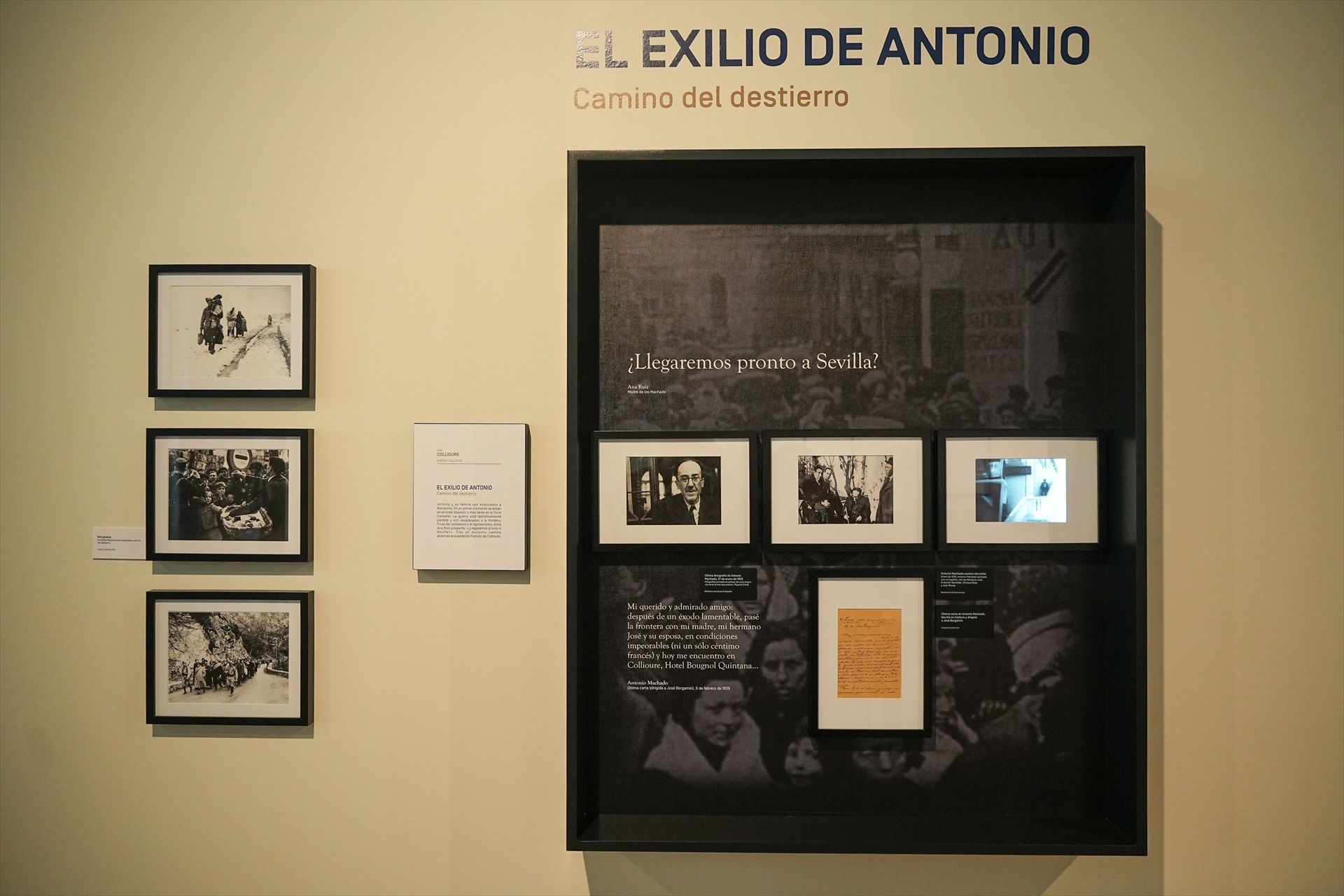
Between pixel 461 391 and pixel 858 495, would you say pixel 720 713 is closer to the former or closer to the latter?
pixel 858 495

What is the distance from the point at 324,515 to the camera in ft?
6.31

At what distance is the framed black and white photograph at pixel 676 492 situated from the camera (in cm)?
182

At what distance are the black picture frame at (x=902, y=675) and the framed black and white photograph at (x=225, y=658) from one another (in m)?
1.16

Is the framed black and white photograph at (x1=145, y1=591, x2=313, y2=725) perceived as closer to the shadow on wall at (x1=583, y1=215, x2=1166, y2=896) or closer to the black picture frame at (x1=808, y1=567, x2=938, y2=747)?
the shadow on wall at (x1=583, y1=215, x2=1166, y2=896)

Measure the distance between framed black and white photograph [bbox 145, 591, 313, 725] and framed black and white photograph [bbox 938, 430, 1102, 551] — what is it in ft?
4.94

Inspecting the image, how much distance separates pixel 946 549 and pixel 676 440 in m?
0.64

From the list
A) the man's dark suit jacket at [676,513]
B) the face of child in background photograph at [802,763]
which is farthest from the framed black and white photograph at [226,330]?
the face of child in background photograph at [802,763]

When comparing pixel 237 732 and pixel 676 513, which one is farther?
pixel 237 732

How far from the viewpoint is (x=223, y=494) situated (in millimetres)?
1908

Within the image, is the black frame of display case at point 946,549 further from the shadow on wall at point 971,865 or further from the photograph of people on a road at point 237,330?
the photograph of people on a road at point 237,330

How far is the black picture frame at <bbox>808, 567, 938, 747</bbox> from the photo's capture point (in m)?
1.83

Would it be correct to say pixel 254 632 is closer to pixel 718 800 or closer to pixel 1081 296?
Answer: pixel 718 800
